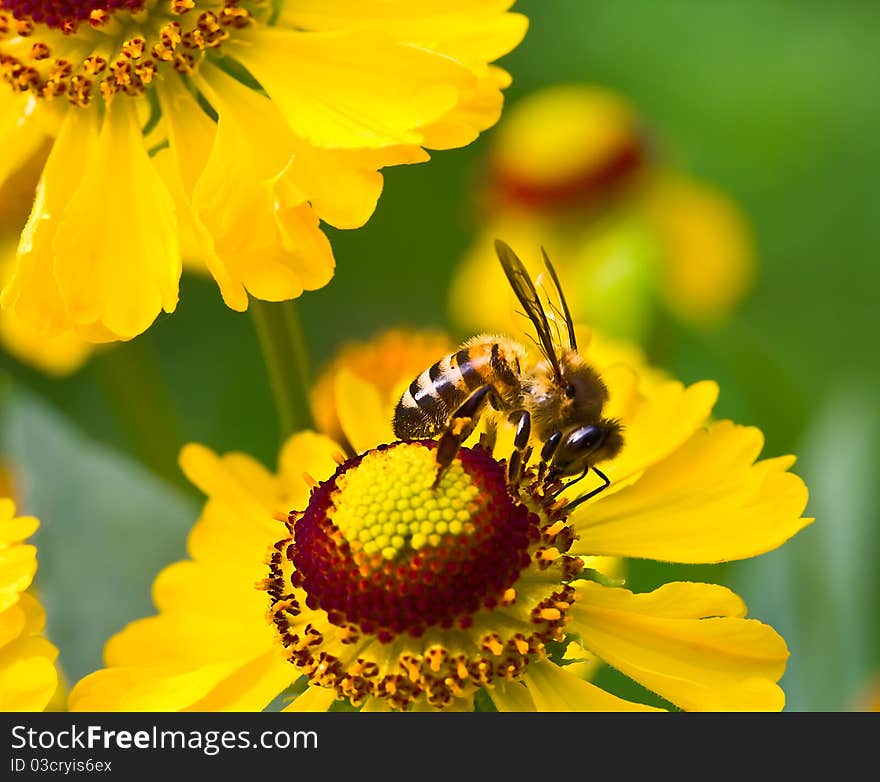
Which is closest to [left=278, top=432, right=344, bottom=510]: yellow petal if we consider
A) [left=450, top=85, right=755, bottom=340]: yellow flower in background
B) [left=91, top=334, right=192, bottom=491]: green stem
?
[left=91, top=334, right=192, bottom=491]: green stem

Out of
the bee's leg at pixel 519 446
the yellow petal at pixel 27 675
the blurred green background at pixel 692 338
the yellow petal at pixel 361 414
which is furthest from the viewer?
the blurred green background at pixel 692 338

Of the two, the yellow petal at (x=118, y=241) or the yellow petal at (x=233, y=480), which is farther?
the yellow petal at (x=233, y=480)

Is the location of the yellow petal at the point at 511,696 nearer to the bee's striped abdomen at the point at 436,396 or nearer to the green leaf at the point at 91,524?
the bee's striped abdomen at the point at 436,396

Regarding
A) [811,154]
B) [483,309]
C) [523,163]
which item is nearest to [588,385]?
[483,309]

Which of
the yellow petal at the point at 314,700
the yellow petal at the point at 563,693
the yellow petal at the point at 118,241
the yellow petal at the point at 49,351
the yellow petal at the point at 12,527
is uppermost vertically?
the yellow petal at the point at 118,241

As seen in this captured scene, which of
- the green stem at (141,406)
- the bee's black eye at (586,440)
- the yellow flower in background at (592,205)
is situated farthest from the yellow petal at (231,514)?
the yellow flower in background at (592,205)

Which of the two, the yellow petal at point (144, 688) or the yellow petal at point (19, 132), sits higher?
the yellow petal at point (19, 132)

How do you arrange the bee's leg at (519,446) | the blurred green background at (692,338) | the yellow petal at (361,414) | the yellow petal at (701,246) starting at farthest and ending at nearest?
1. the yellow petal at (701,246)
2. the blurred green background at (692,338)
3. the yellow petal at (361,414)
4. the bee's leg at (519,446)
